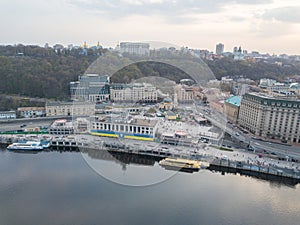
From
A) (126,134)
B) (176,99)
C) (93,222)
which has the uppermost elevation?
(176,99)

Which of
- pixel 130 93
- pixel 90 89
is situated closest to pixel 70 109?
pixel 90 89

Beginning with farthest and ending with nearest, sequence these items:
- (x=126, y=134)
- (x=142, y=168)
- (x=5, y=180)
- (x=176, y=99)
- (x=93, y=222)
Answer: (x=176, y=99), (x=126, y=134), (x=142, y=168), (x=5, y=180), (x=93, y=222)

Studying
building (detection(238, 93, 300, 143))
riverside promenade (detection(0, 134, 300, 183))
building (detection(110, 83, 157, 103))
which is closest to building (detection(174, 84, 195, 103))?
building (detection(110, 83, 157, 103))

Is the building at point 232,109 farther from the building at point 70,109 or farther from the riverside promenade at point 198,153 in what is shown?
the building at point 70,109

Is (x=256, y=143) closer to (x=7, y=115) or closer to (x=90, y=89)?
(x=90, y=89)

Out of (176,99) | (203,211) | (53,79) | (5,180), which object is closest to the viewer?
(203,211)

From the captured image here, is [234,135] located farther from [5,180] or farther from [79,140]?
[5,180]

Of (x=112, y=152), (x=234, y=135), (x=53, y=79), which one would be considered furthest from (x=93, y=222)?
(x=53, y=79)

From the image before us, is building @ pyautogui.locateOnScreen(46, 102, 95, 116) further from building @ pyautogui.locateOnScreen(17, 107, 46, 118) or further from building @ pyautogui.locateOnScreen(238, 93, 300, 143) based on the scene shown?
building @ pyautogui.locateOnScreen(238, 93, 300, 143)
